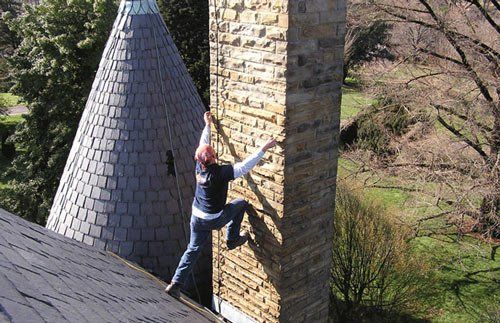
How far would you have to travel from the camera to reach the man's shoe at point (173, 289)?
5.95 meters

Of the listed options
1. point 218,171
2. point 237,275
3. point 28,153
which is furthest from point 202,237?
point 28,153

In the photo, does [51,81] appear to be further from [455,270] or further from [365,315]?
[455,270]

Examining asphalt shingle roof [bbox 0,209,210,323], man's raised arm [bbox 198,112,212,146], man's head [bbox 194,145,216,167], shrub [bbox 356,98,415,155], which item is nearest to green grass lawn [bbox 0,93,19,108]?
shrub [bbox 356,98,415,155]

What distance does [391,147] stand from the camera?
1831 cm

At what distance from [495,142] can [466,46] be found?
128 inches

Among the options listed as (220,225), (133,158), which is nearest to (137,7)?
(133,158)

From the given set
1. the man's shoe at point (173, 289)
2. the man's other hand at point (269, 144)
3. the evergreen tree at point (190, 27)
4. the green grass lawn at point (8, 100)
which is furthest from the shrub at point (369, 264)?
the green grass lawn at point (8, 100)

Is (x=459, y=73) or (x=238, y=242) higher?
(x=459, y=73)

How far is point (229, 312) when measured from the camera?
5.86m

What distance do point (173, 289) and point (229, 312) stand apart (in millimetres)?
777

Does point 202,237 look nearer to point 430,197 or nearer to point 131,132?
point 131,132

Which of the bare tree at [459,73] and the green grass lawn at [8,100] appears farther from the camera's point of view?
the green grass lawn at [8,100]

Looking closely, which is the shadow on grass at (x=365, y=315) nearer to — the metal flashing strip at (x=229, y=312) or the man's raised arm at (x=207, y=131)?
the metal flashing strip at (x=229, y=312)

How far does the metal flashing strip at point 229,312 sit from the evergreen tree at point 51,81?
13400 millimetres
